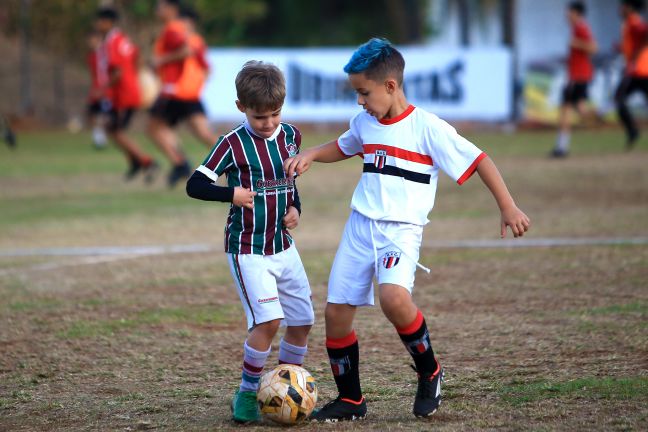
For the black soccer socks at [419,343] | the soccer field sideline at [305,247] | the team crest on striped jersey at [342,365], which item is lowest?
the soccer field sideline at [305,247]

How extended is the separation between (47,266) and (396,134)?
4879mm

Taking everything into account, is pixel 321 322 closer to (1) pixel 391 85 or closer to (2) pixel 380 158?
(2) pixel 380 158

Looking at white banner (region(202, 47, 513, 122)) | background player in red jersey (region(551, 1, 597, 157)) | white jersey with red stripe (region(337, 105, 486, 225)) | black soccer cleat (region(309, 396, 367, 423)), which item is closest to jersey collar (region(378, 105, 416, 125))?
white jersey with red stripe (region(337, 105, 486, 225))

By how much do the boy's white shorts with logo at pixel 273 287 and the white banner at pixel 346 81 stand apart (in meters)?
19.5

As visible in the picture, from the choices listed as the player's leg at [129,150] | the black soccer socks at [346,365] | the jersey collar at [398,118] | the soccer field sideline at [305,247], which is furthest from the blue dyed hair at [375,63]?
the player's leg at [129,150]

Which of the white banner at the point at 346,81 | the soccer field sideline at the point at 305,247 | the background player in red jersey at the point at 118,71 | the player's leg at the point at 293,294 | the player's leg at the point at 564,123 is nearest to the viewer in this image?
the player's leg at the point at 293,294

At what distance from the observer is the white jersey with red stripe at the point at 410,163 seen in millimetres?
4621

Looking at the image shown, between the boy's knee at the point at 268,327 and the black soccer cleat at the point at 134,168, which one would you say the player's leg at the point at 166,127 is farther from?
the boy's knee at the point at 268,327

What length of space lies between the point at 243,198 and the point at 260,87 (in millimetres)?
461

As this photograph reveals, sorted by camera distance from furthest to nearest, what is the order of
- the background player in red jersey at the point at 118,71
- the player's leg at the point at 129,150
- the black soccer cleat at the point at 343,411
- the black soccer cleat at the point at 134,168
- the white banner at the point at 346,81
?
the white banner at the point at 346,81 → the background player in red jersey at the point at 118,71 → the black soccer cleat at the point at 134,168 → the player's leg at the point at 129,150 → the black soccer cleat at the point at 343,411

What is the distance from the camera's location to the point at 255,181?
15.4 ft

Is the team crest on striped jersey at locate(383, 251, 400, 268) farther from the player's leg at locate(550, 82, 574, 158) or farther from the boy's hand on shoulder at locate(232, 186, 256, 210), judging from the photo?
the player's leg at locate(550, 82, 574, 158)

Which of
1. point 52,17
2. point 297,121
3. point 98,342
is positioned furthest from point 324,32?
point 98,342

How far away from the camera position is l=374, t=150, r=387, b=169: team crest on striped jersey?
4652 millimetres
